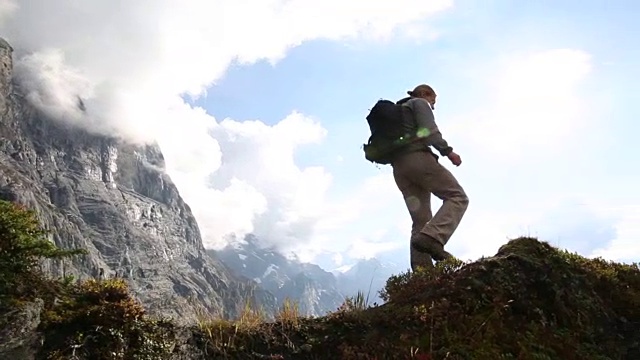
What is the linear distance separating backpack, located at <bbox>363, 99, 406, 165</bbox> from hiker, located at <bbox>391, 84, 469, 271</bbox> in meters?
0.13

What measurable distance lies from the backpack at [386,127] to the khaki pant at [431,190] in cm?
28

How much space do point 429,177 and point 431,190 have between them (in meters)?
0.23

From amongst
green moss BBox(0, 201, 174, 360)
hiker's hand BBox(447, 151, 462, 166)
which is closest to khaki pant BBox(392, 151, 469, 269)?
hiker's hand BBox(447, 151, 462, 166)

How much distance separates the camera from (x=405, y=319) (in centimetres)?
562

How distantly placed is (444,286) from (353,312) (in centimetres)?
103

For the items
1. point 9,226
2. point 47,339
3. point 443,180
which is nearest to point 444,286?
point 443,180

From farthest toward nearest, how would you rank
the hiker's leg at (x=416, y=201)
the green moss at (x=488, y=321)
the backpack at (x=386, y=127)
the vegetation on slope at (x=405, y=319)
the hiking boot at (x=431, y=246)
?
the hiker's leg at (x=416, y=201) < the backpack at (x=386, y=127) < the hiking boot at (x=431, y=246) < the green moss at (x=488, y=321) < the vegetation on slope at (x=405, y=319)

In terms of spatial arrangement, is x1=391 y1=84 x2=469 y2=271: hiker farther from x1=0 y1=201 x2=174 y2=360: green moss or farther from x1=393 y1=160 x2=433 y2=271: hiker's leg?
x1=0 y1=201 x2=174 y2=360: green moss

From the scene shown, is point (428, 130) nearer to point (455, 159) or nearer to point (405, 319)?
point (455, 159)

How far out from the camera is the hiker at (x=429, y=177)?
7.89 meters

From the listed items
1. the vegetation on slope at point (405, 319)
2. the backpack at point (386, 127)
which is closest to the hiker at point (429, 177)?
the backpack at point (386, 127)

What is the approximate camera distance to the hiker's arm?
8266mm

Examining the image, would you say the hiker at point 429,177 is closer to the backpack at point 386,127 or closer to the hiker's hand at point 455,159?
the hiker's hand at point 455,159

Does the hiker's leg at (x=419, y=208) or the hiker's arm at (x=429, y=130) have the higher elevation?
the hiker's arm at (x=429, y=130)
